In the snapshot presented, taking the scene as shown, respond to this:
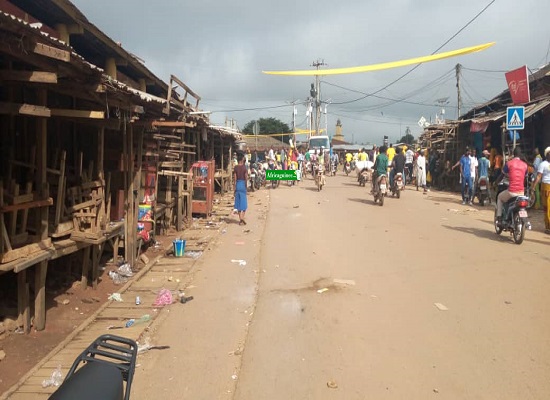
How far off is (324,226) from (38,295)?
23.8 ft

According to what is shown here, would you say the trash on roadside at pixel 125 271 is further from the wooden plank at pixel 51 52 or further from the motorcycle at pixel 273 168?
the motorcycle at pixel 273 168

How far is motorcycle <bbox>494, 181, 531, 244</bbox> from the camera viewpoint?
29.8 feet

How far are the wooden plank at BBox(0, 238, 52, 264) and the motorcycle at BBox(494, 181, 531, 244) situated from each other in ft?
26.7

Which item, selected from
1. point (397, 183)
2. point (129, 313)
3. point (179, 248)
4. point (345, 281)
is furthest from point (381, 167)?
point (129, 313)

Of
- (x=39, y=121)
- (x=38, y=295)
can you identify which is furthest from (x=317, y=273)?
(x=39, y=121)

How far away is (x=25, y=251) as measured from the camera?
5.16m

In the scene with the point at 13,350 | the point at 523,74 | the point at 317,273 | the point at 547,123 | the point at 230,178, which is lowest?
the point at 13,350

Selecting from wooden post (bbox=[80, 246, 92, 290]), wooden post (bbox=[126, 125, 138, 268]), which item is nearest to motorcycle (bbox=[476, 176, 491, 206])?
wooden post (bbox=[126, 125, 138, 268])

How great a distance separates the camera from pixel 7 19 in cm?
355

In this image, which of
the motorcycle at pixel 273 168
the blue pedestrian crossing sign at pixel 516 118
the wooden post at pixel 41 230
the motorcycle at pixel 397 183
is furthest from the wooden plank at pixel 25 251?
the motorcycle at pixel 273 168

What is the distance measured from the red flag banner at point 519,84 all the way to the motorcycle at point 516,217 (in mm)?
7083

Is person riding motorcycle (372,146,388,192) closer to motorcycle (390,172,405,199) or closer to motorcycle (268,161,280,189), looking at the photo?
motorcycle (390,172,405,199)

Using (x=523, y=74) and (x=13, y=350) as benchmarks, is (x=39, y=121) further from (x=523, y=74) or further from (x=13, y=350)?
(x=523, y=74)

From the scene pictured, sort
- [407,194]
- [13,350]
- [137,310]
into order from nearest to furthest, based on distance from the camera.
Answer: [13,350], [137,310], [407,194]
